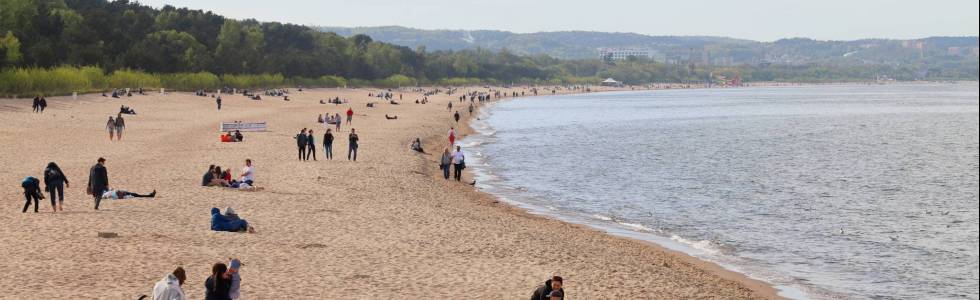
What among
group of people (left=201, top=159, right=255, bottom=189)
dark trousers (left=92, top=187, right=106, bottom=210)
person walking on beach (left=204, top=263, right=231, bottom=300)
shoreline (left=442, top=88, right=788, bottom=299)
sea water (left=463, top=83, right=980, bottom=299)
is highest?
person walking on beach (left=204, top=263, right=231, bottom=300)

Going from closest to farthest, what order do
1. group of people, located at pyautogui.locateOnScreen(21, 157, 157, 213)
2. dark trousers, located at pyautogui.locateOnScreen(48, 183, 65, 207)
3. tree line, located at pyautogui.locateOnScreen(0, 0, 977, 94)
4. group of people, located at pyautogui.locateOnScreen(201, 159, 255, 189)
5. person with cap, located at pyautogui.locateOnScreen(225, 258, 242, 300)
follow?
person with cap, located at pyautogui.locateOnScreen(225, 258, 242, 300) → group of people, located at pyautogui.locateOnScreen(21, 157, 157, 213) → dark trousers, located at pyautogui.locateOnScreen(48, 183, 65, 207) → group of people, located at pyautogui.locateOnScreen(201, 159, 255, 189) → tree line, located at pyautogui.locateOnScreen(0, 0, 977, 94)

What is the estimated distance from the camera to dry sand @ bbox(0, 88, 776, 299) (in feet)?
61.3

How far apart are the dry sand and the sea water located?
2483 millimetres

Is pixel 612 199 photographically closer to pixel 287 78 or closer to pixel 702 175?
pixel 702 175

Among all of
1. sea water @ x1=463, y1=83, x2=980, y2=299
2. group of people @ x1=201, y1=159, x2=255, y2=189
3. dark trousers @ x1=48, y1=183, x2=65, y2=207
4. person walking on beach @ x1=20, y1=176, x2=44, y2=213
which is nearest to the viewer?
person walking on beach @ x1=20, y1=176, x2=44, y2=213

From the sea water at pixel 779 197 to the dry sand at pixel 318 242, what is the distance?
2.48 metres

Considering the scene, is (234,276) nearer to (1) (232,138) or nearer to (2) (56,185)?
(2) (56,185)

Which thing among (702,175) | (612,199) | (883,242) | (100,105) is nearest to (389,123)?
(100,105)

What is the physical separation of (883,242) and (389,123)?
52564 millimetres

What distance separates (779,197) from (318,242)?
2394 centimetres

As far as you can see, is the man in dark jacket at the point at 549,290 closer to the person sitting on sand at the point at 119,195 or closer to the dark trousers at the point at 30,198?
the dark trousers at the point at 30,198

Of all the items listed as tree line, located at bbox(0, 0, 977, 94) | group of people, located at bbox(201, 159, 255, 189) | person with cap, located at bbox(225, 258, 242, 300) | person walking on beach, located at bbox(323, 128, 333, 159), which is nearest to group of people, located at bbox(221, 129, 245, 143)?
person walking on beach, located at bbox(323, 128, 333, 159)

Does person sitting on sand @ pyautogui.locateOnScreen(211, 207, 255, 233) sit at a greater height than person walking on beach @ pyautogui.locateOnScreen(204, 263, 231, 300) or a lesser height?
lesser

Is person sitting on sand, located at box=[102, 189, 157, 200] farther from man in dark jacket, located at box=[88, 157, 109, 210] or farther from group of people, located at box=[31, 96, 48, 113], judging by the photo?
group of people, located at box=[31, 96, 48, 113]
